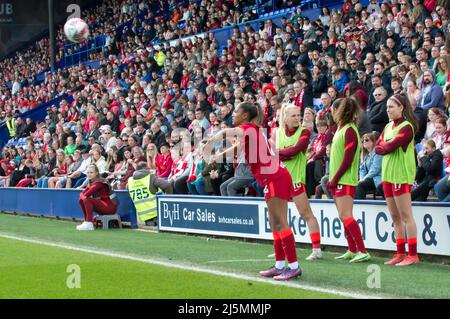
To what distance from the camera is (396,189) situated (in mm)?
9719

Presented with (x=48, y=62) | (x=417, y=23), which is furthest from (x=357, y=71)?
(x=48, y=62)

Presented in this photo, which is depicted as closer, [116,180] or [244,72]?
[116,180]

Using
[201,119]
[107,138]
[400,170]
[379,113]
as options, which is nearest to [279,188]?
[400,170]

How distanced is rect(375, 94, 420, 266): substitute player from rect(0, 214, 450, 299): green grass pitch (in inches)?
12.1

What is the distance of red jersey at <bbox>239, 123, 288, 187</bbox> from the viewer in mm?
8414

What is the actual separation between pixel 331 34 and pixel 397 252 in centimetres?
958

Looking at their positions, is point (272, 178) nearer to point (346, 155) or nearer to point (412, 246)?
point (346, 155)

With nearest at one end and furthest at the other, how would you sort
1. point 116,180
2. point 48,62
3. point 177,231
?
point 177,231 → point 116,180 → point 48,62

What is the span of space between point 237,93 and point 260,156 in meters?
9.59

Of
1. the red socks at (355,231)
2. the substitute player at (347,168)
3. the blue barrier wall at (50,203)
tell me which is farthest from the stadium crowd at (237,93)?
the red socks at (355,231)

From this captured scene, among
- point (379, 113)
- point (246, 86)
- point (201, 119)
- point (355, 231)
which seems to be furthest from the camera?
point (246, 86)

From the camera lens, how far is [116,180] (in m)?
18.5

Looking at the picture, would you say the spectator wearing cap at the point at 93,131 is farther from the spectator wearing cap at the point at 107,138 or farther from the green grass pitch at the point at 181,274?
the green grass pitch at the point at 181,274
